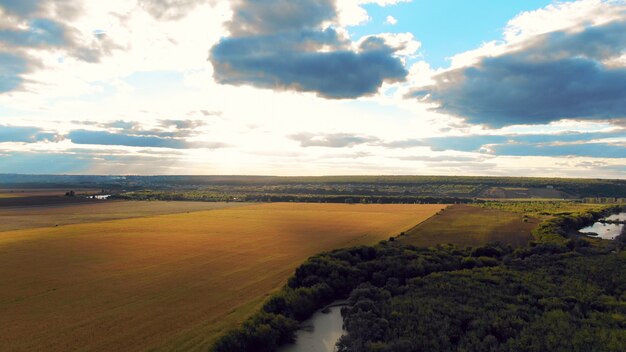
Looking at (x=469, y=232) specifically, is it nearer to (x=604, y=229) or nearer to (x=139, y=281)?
(x=604, y=229)

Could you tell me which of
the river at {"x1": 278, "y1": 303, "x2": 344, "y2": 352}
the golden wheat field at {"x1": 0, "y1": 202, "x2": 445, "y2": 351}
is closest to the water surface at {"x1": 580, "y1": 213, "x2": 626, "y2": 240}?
the golden wheat field at {"x1": 0, "y1": 202, "x2": 445, "y2": 351}

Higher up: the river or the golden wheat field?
the golden wheat field

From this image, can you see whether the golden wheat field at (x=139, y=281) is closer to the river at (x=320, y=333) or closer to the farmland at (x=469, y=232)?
the river at (x=320, y=333)

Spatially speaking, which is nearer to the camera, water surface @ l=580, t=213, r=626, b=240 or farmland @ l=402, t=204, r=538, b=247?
farmland @ l=402, t=204, r=538, b=247

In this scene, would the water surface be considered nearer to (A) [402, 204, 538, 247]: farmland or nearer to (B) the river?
(A) [402, 204, 538, 247]: farmland

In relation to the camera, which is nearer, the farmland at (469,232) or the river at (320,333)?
the river at (320,333)

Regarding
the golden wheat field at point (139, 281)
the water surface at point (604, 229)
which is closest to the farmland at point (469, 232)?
the golden wheat field at point (139, 281)

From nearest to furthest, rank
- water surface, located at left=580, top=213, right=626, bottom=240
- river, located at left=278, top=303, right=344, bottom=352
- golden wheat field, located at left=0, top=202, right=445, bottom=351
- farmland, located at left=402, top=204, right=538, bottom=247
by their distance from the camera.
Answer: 1. golden wheat field, located at left=0, top=202, right=445, bottom=351
2. river, located at left=278, top=303, right=344, bottom=352
3. farmland, located at left=402, top=204, right=538, bottom=247
4. water surface, located at left=580, top=213, right=626, bottom=240

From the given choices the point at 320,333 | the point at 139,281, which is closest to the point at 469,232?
the point at 320,333
